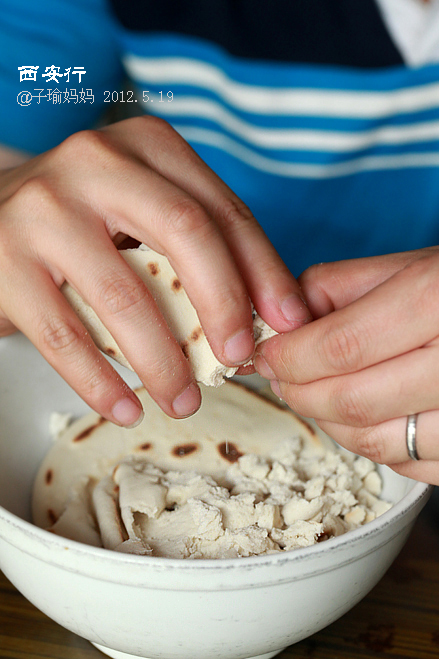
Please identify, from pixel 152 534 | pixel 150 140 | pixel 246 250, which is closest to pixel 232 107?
pixel 150 140

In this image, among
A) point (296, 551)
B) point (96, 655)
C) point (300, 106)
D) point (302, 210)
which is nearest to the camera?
point (296, 551)

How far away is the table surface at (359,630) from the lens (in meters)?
0.59

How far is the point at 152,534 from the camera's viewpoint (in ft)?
2.02

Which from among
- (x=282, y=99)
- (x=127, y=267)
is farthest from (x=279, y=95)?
(x=127, y=267)

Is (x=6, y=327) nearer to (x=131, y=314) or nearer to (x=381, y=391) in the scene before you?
(x=131, y=314)

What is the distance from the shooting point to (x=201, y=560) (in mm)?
441

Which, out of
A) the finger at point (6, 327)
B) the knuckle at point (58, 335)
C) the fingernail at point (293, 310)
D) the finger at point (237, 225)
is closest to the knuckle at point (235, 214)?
the finger at point (237, 225)

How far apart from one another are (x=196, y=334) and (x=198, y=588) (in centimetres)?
26

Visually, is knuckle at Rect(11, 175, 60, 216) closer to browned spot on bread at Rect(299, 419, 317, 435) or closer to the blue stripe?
browned spot on bread at Rect(299, 419, 317, 435)

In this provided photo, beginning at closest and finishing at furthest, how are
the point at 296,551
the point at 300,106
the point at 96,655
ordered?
the point at 296,551 < the point at 96,655 < the point at 300,106

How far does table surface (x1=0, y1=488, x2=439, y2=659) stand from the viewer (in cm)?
59

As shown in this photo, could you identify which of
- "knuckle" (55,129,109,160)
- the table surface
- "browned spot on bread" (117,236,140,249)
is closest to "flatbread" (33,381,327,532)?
the table surface

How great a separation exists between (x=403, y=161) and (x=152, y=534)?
2.91 feet

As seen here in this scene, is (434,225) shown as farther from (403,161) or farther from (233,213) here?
(233,213)
